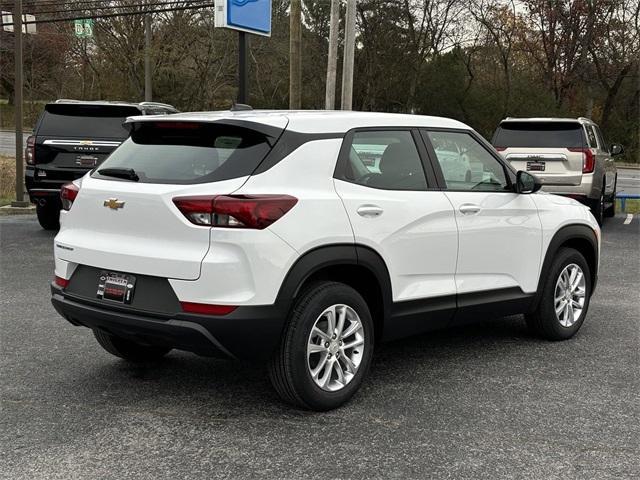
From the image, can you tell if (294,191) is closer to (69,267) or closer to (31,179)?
(69,267)

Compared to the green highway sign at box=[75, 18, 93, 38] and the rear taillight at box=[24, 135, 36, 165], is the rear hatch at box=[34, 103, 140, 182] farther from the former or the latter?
the green highway sign at box=[75, 18, 93, 38]

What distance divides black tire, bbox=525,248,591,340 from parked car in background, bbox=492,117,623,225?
20.4ft

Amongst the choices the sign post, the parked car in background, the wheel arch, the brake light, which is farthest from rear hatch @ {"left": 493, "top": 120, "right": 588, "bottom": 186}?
the brake light

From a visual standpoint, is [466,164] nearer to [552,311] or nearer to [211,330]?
[552,311]

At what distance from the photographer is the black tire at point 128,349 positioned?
193 inches

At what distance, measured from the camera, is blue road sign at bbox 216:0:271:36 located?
1246cm

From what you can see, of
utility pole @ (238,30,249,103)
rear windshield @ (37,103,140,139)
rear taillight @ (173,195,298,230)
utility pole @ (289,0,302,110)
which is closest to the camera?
rear taillight @ (173,195,298,230)

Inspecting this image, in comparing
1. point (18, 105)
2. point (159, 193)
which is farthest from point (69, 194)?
point (18, 105)

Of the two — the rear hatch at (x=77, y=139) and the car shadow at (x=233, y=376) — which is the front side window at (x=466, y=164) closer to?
the car shadow at (x=233, y=376)

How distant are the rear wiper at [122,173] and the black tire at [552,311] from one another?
10.3 feet

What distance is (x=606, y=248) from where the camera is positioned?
1090cm

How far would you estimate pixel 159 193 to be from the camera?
388 cm

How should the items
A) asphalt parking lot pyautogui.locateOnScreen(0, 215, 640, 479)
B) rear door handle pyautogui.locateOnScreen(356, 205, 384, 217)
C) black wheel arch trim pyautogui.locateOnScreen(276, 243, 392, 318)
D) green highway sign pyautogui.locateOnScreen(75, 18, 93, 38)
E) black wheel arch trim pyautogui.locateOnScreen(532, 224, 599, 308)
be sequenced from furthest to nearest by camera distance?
green highway sign pyautogui.locateOnScreen(75, 18, 93, 38), black wheel arch trim pyautogui.locateOnScreen(532, 224, 599, 308), rear door handle pyautogui.locateOnScreen(356, 205, 384, 217), black wheel arch trim pyautogui.locateOnScreen(276, 243, 392, 318), asphalt parking lot pyautogui.locateOnScreen(0, 215, 640, 479)

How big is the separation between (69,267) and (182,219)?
3.17ft
